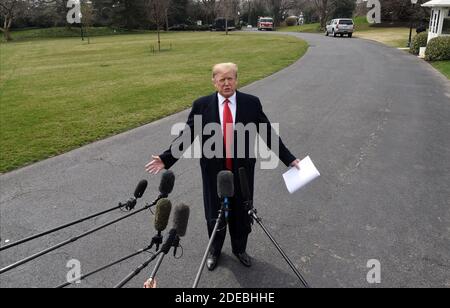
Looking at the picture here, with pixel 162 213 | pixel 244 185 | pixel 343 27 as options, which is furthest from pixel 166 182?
pixel 343 27

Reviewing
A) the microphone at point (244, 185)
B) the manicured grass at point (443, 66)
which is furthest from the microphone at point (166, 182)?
the manicured grass at point (443, 66)

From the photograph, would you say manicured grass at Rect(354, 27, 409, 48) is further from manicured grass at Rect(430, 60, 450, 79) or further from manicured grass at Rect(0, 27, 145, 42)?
manicured grass at Rect(0, 27, 145, 42)

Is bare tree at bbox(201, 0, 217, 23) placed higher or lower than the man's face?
higher

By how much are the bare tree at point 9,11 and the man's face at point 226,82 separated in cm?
6095

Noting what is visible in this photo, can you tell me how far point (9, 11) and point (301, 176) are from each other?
214ft

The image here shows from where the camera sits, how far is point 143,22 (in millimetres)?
67062

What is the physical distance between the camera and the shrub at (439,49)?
66.1ft

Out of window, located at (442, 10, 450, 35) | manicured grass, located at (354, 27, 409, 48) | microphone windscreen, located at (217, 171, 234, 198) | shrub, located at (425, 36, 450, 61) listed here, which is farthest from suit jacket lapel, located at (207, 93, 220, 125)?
manicured grass, located at (354, 27, 409, 48)

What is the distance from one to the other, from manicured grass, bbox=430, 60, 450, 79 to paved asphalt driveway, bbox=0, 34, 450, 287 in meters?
8.72

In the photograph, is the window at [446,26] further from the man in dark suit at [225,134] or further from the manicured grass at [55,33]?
the manicured grass at [55,33]

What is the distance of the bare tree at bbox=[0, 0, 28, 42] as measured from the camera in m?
53.9

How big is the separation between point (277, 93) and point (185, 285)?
33.1 feet

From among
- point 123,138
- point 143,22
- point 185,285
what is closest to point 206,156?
point 185,285
